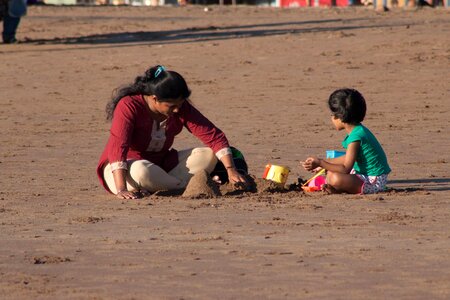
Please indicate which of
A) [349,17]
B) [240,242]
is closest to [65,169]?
[240,242]

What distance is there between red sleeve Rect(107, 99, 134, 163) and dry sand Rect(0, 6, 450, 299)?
344 mm

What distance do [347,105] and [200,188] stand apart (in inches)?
47.9

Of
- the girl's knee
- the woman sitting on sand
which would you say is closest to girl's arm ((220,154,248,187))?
the woman sitting on sand

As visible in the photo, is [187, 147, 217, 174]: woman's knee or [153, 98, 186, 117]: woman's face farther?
[187, 147, 217, 174]: woman's knee

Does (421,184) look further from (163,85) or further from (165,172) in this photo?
(163,85)

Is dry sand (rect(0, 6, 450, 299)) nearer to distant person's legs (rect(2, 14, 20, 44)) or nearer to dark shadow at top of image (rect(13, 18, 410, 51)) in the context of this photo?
dark shadow at top of image (rect(13, 18, 410, 51))

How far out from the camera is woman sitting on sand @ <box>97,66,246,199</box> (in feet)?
28.3

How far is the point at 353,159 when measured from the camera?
869 centimetres

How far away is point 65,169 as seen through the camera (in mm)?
10719

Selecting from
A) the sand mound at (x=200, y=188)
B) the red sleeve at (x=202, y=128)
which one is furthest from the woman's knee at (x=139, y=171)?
the red sleeve at (x=202, y=128)

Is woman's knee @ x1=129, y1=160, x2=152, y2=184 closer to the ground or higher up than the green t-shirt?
closer to the ground

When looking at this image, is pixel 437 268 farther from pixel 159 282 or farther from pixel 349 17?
pixel 349 17

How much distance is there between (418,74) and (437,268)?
36.5ft

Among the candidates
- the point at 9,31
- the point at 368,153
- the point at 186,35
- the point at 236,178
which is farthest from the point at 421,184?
the point at 9,31
